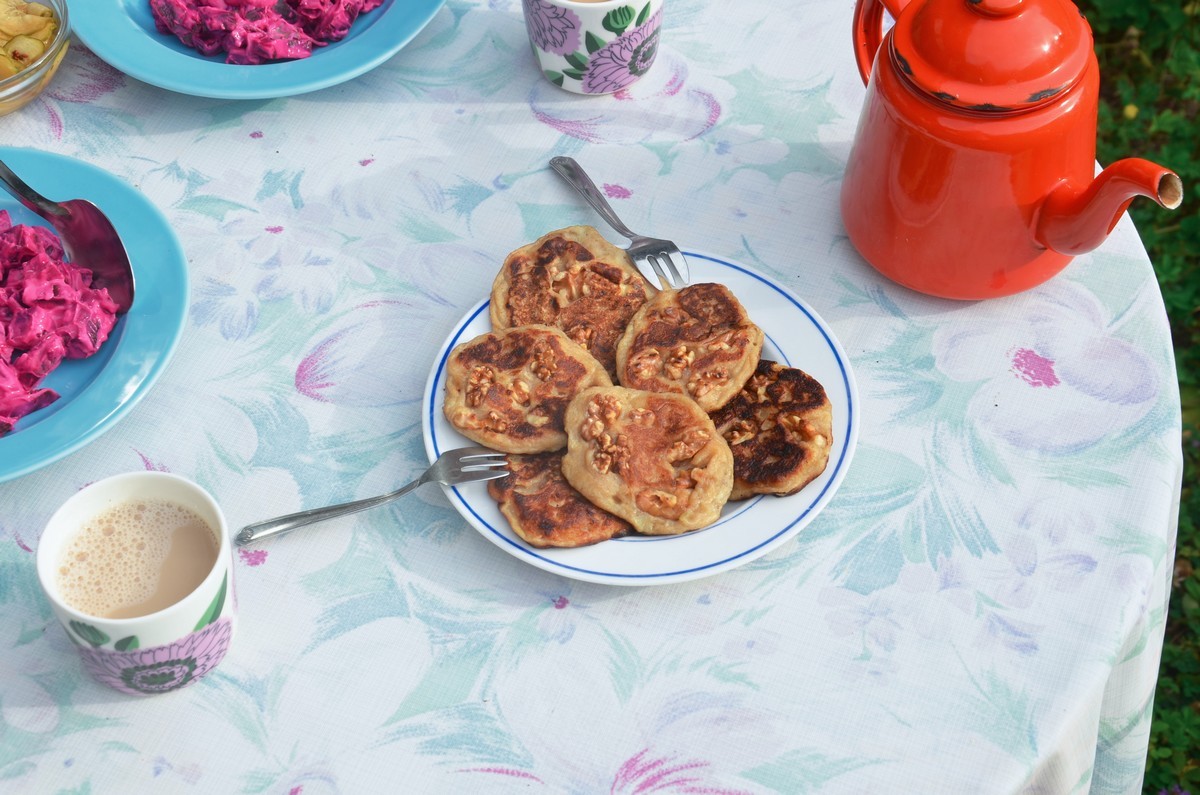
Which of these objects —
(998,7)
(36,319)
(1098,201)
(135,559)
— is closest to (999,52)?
(998,7)

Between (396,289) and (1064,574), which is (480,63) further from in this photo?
(1064,574)

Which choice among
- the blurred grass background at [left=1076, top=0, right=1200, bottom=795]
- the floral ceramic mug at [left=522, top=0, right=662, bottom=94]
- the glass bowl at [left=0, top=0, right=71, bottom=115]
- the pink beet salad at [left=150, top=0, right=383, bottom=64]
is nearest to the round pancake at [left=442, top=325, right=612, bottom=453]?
the floral ceramic mug at [left=522, top=0, right=662, bottom=94]

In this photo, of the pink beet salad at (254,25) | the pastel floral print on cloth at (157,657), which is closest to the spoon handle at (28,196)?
the pink beet salad at (254,25)

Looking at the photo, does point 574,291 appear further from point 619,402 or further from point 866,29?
point 866,29

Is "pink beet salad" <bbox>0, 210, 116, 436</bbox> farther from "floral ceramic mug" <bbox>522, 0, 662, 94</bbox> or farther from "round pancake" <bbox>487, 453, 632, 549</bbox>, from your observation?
"floral ceramic mug" <bbox>522, 0, 662, 94</bbox>

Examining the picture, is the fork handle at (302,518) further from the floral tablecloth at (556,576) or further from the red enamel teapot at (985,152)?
the red enamel teapot at (985,152)

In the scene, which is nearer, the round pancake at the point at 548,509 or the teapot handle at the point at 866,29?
the round pancake at the point at 548,509

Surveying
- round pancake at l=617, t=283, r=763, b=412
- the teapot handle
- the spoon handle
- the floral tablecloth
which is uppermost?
the teapot handle
